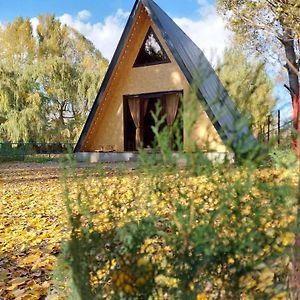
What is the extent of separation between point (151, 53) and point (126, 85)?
130cm

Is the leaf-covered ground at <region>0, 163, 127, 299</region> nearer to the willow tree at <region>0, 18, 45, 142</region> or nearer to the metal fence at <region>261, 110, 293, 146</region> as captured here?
the metal fence at <region>261, 110, 293, 146</region>

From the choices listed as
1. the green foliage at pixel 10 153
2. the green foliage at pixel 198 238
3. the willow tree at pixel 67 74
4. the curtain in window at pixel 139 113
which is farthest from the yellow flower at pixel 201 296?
the willow tree at pixel 67 74

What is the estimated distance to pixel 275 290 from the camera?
1075 mm

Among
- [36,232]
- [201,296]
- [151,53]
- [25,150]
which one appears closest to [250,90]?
[201,296]

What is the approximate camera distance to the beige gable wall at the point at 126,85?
11.8 meters

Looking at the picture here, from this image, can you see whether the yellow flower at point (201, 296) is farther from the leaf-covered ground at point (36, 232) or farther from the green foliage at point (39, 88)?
the green foliage at point (39, 88)

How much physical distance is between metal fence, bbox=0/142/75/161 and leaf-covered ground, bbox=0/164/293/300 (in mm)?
9984

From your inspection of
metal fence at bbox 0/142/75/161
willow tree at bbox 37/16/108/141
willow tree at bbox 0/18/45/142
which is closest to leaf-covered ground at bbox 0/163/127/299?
metal fence at bbox 0/142/75/161

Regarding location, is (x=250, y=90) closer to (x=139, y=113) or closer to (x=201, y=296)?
(x=201, y=296)

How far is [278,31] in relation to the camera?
6.35 metres

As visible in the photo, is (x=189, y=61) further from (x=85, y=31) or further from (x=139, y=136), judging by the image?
(x=85, y=31)

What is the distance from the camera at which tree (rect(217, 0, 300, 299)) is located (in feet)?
4.13

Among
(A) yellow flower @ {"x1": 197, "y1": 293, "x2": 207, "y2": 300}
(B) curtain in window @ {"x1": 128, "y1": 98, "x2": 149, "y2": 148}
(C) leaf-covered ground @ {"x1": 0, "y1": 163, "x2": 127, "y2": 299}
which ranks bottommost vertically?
(C) leaf-covered ground @ {"x1": 0, "y1": 163, "x2": 127, "y2": 299}

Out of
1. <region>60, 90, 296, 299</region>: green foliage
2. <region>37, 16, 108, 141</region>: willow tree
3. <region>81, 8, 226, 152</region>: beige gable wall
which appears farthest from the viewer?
<region>37, 16, 108, 141</region>: willow tree
